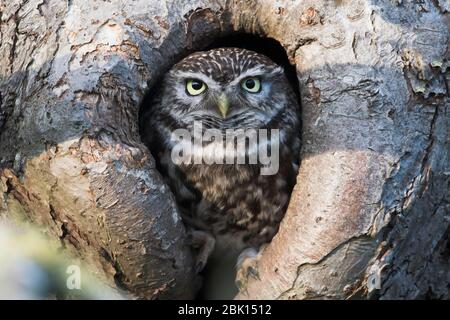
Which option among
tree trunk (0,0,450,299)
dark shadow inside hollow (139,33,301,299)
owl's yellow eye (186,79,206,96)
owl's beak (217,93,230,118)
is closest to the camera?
tree trunk (0,0,450,299)

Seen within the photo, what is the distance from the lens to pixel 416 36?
3.08 m

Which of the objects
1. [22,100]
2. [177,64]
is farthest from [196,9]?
[22,100]

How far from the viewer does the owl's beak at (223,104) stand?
314 centimetres

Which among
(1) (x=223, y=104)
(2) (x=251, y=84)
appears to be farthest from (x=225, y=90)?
(2) (x=251, y=84)

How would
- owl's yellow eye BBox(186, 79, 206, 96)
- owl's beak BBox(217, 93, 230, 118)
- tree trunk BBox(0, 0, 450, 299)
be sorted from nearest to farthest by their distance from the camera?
tree trunk BBox(0, 0, 450, 299)
owl's beak BBox(217, 93, 230, 118)
owl's yellow eye BBox(186, 79, 206, 96)

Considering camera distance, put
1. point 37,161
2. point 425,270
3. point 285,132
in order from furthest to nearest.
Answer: point 285,132 < point 425,270 < point 37,161

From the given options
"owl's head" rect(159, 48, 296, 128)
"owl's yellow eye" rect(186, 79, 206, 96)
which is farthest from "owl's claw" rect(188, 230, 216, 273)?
"owl's yellow eye" rect(186, 79, 206, 96)

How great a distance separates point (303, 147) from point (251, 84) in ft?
1.39

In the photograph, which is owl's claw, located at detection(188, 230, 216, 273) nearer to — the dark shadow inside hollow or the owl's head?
the dark shadow inside hollow

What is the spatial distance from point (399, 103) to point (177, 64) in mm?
1069

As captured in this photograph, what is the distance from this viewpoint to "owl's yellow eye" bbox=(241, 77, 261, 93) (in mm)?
3283

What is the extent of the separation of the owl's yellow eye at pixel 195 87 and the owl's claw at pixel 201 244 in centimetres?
68
